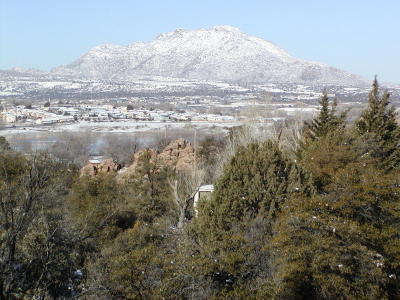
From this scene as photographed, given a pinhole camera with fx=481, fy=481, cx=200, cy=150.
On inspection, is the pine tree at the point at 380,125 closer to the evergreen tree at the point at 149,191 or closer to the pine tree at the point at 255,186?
the pine tree at the point at 255,186

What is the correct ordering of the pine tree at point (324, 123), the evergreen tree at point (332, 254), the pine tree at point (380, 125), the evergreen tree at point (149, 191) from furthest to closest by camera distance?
the pine tree at point (324, 123)
the pine tree at point (380, 125)
the evergreen tree at point (149, 191)
the evergreen tree at point (332, 254)

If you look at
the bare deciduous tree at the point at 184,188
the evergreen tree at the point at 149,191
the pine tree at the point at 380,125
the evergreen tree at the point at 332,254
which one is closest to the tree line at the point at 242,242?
the evergreen tree at the point at 332,254

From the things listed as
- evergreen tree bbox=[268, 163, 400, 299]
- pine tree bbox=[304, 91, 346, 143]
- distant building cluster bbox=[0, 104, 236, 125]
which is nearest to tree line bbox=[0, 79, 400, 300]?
evergreen tree bbox=[268, 163, 400, 299]

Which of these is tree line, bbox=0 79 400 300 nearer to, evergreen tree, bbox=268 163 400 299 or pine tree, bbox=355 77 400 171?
evergreen tree, bbox=268 163 400 299

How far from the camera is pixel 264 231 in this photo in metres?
11.1

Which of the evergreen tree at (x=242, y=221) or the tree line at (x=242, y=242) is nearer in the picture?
the tree line at (x=242, y=242)

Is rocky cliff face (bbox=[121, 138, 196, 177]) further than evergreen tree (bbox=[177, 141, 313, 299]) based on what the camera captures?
Yes

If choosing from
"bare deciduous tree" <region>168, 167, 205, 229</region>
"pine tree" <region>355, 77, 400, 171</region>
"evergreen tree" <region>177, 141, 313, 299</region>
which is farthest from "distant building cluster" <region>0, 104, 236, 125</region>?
"evergreen tree" <region>177, 141, 313, 299</region>

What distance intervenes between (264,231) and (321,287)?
9.62ft

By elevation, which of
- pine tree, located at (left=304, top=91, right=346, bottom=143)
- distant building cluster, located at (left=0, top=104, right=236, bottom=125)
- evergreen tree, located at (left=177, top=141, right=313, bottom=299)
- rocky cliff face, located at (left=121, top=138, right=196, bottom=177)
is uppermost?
pine tree, located at (left=304, top=91, right=346, bottom=143)

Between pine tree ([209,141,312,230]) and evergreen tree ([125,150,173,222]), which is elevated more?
pine tree ([209,141,312,230])

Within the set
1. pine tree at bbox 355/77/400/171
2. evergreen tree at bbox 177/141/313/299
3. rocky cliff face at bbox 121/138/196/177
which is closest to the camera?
evergreen tree at bbox 177/141/313/299

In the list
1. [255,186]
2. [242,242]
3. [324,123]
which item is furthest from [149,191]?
[242,242]

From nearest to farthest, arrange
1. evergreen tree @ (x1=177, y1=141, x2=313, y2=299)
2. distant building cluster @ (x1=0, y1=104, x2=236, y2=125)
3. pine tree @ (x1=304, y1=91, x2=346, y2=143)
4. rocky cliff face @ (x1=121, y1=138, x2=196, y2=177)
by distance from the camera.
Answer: evergreen tree @ (x1=177, y1=141, x2=313, y2=299) → pine tree @ (x1=304, y1=91, x2=346, y2=143) → rocky cliff face @ (x1=121, y1=138, x2=196, y2=177) → distant building cluster @ (x1=0, y1=104, x2=236, y2=125)
